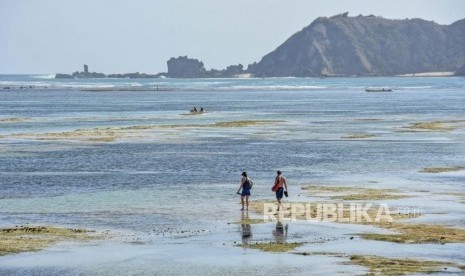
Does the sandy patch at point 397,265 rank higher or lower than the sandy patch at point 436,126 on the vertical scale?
higher

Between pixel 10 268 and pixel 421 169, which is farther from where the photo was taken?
pixel 421 169

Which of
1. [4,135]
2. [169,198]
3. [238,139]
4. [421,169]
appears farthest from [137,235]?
[4,135]

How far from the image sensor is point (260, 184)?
5103 cm

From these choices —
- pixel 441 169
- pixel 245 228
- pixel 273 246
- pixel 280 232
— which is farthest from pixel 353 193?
pixel 273 246

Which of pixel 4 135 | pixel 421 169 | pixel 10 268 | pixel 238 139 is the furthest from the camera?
pixel 4 135

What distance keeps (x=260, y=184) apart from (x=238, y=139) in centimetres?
3225

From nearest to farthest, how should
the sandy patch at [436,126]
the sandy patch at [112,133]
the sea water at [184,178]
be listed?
the sea water at [184,178]
the sandy patch at [112,133]
the sandy patch at [436,126]

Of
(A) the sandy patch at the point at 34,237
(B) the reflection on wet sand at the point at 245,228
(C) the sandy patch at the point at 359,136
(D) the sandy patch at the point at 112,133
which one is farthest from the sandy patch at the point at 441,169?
(D) the sandy patch at the point at 112,133

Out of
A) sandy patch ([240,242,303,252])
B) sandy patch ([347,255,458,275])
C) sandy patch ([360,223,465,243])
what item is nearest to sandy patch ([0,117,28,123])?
sandy patch ([360,223,465,243])

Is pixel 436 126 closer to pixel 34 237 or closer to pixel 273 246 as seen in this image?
pixel 273 246

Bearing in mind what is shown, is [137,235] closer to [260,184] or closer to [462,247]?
[462,247]

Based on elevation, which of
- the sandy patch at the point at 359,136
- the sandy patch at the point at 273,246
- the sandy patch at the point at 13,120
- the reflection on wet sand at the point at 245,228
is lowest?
the sandy patch at the point at 13,120

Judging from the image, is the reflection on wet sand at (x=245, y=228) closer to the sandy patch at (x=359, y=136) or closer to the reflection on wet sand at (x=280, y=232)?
the reflection on wet sand at (x=280, y=232)

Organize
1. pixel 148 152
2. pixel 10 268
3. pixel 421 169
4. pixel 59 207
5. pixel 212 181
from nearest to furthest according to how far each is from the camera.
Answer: pixel 10 268 < pixel 59 207 < pixel 212 181 < pixel 421 169 < pixel 148 152
